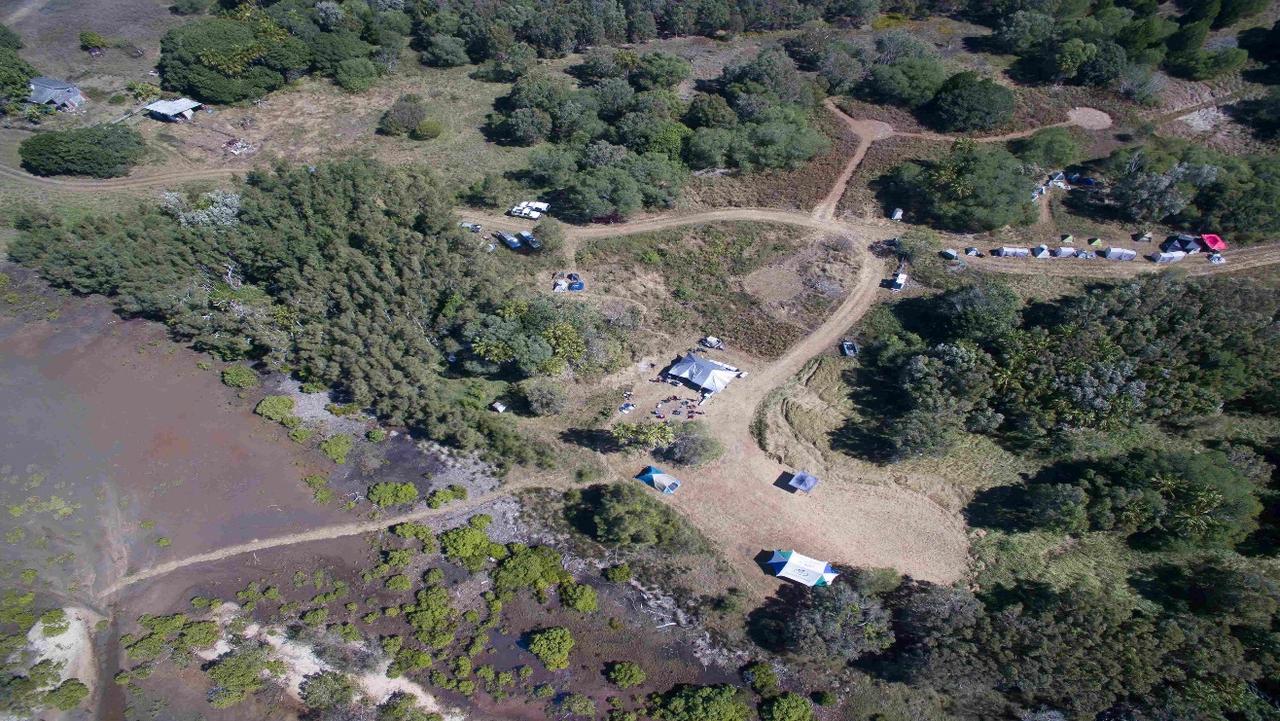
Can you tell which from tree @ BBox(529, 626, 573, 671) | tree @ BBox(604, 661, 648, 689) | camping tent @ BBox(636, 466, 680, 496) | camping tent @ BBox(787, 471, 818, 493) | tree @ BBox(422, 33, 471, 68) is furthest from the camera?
tree @ BBox(422, 33, 471, 68)

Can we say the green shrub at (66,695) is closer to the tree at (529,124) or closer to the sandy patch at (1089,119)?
the tree at (529,124)

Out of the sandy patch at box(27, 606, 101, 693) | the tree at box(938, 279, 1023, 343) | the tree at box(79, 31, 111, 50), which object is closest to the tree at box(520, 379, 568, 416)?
the sandy patch at box(27, 606, 101, 693)

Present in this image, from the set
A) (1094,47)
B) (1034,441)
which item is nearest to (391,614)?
(1034,441)

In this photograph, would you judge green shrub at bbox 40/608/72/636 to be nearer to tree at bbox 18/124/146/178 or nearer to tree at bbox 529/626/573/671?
tree at bbox 529/626/573/671

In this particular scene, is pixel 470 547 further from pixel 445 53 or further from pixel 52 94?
pixel 52 94

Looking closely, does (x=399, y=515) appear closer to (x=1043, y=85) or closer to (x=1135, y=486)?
(x=1135, y=486)
